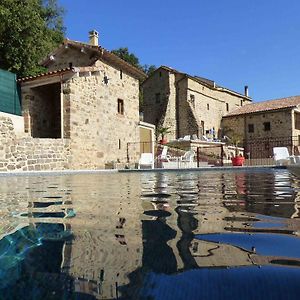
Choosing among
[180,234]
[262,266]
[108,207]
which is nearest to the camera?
[262,266]

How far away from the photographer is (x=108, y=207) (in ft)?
9.39

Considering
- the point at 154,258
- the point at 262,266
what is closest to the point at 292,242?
the point at 262,266

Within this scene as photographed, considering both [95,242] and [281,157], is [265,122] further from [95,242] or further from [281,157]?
[95,242]

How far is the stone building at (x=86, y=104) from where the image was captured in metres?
15.6

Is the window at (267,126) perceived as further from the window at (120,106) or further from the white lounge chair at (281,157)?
the window at (120,106)

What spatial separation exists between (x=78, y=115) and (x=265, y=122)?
2126cm

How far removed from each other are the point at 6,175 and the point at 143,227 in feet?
32.4

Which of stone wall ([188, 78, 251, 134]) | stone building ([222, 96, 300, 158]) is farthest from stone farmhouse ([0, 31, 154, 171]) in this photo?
stone building ([222, 96, 300, 158])

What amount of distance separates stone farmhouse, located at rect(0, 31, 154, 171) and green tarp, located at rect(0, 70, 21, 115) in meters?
0.38

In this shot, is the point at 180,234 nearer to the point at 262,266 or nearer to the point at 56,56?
the point at 262,266

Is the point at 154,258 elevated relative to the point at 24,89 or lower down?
lower down

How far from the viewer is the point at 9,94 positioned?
15336mm

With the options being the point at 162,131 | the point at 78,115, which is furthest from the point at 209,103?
the point at 78,115

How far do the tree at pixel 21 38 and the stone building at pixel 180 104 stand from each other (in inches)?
587
